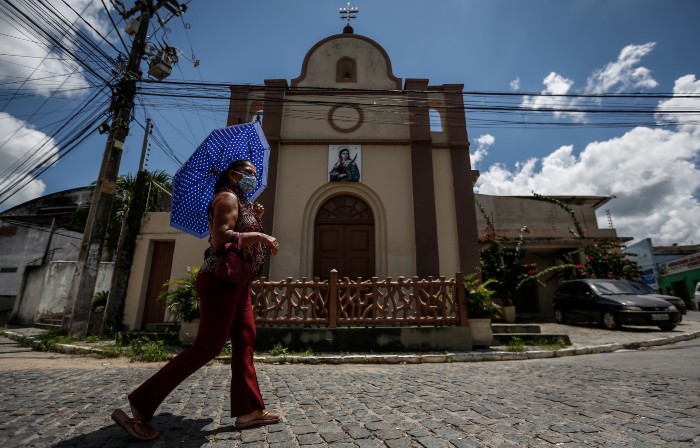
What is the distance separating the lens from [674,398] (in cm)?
286

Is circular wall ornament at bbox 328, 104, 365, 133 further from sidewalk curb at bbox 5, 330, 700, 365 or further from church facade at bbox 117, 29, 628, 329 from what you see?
sidewalk curb at bbox 5, 330, 700, 365

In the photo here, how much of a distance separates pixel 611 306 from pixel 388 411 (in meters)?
9.68

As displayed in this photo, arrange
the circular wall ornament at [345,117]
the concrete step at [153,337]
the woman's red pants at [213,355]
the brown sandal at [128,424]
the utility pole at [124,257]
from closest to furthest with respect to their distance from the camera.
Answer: the brown sandal at [128,424] < the woman's red pants at [213,355] < the concrete step at [153,337] < the utility pole at [124,257] < the circular wall ornament at [345,117]

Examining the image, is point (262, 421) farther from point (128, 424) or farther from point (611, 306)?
point (611, 306)

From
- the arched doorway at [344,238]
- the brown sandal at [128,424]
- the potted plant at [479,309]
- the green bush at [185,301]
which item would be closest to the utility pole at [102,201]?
the green bush at [185,301]

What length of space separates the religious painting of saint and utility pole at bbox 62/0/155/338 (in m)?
5.61

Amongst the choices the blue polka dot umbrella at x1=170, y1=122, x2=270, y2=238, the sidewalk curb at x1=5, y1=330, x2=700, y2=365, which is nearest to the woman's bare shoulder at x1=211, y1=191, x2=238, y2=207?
the blue polka dot umbrella at x1=170, y1=122, x2=270, y2=238

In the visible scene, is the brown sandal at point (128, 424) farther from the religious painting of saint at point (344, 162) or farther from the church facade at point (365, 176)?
the religious painting of saint at point (344, 162)

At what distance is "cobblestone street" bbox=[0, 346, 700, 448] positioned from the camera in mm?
2047

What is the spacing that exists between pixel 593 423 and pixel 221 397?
117 inches

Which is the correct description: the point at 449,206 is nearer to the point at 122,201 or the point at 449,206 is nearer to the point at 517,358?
the point at 517,358

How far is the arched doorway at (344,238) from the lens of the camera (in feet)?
32.0

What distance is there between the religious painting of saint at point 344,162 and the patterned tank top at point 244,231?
7.80 meters

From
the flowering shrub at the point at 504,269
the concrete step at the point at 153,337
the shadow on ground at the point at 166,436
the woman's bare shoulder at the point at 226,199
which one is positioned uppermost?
the flowering shrub at the point at 504,269
